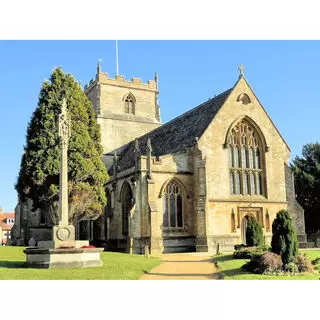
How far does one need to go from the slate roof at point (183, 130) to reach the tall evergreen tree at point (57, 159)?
786 centimetres

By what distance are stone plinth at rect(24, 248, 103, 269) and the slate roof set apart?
17903 millimetres

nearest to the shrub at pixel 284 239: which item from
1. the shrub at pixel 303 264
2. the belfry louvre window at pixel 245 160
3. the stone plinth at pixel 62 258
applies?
the shrub at pixel 303 264

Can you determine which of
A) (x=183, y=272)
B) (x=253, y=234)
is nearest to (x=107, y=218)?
(x=253, y=234)

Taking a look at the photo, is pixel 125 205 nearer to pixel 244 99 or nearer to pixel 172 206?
pixel 172 206

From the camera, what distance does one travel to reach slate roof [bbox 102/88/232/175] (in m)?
35.3

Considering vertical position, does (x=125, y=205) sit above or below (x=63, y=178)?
below

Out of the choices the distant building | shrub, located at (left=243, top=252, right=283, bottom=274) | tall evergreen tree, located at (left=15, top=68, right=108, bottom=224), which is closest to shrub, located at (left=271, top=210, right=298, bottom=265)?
shrub, located at (left=243, top=252, right=283, bottom=274)

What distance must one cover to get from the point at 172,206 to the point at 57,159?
9.67m

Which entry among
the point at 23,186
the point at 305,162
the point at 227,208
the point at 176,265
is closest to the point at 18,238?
the point at 23,186

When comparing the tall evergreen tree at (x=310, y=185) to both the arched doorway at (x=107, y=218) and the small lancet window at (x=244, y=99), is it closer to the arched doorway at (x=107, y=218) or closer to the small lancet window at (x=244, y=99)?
the small lancet window at (x=244, y=99)

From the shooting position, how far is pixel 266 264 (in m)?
17.4

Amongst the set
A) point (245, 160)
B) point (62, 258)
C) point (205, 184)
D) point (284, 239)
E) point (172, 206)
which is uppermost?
point (245, 160)
